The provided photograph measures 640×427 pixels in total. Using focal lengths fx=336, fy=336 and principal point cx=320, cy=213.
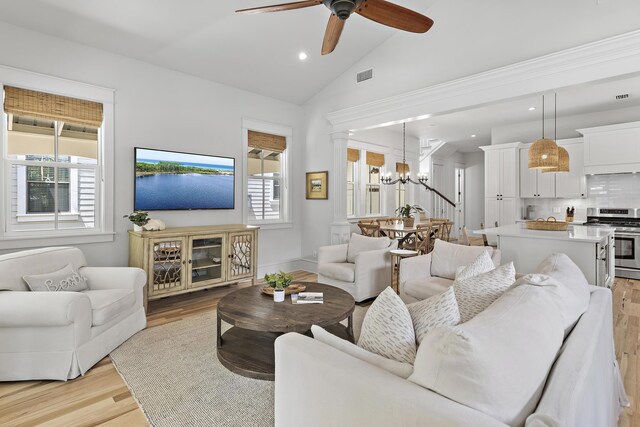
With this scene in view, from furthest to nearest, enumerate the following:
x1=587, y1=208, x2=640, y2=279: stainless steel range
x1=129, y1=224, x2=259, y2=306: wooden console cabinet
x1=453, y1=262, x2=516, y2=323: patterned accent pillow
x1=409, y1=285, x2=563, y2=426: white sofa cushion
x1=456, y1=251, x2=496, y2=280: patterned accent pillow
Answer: x1=587, y1=208, x2=640, y2=279: stainless steel range, x1=129, y1=224, x2=259, y2=306: wooden console cabinet, x1=456, y1=251, x2=496, y2=280: patterned accent pillow, x1=453, y1=262, x2=516, y2=323: patterned accent pillow, x1=409, y1=285, x2=563, y2=426: white sofa cushion

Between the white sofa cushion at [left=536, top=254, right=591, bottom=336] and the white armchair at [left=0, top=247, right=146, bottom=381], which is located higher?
the white sofa cushion at [left=536, top=254, right=591, bottom=336]

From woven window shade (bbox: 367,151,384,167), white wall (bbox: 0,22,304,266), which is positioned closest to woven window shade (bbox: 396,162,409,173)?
woven window shade (bbox: 367,151,384,167)

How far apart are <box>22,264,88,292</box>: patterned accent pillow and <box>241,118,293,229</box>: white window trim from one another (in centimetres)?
256

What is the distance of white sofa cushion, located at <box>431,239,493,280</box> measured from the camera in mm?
3371

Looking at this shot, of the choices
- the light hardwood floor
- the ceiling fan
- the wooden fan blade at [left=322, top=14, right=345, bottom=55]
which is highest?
the wooden fan blade at [left=322, top=14, right=345, bottom=55]

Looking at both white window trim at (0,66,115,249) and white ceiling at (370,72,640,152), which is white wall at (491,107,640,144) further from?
white window trim at (0,66,115,249)

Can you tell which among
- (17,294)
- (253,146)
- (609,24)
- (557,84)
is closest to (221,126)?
(253,146)

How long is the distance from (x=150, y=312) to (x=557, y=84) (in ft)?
16.6

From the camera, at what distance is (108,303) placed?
8.93 ft

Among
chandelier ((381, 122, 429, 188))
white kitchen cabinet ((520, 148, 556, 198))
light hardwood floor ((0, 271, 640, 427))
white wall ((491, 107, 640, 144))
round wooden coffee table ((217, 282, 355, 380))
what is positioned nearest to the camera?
light hardwood floor ((0, 271, 640, 427))

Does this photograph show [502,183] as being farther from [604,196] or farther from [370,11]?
[370,11]

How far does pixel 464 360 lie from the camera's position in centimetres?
91

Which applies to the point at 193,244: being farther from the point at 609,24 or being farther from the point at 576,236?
the point at 609,24

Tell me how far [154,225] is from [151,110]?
1530 mm
